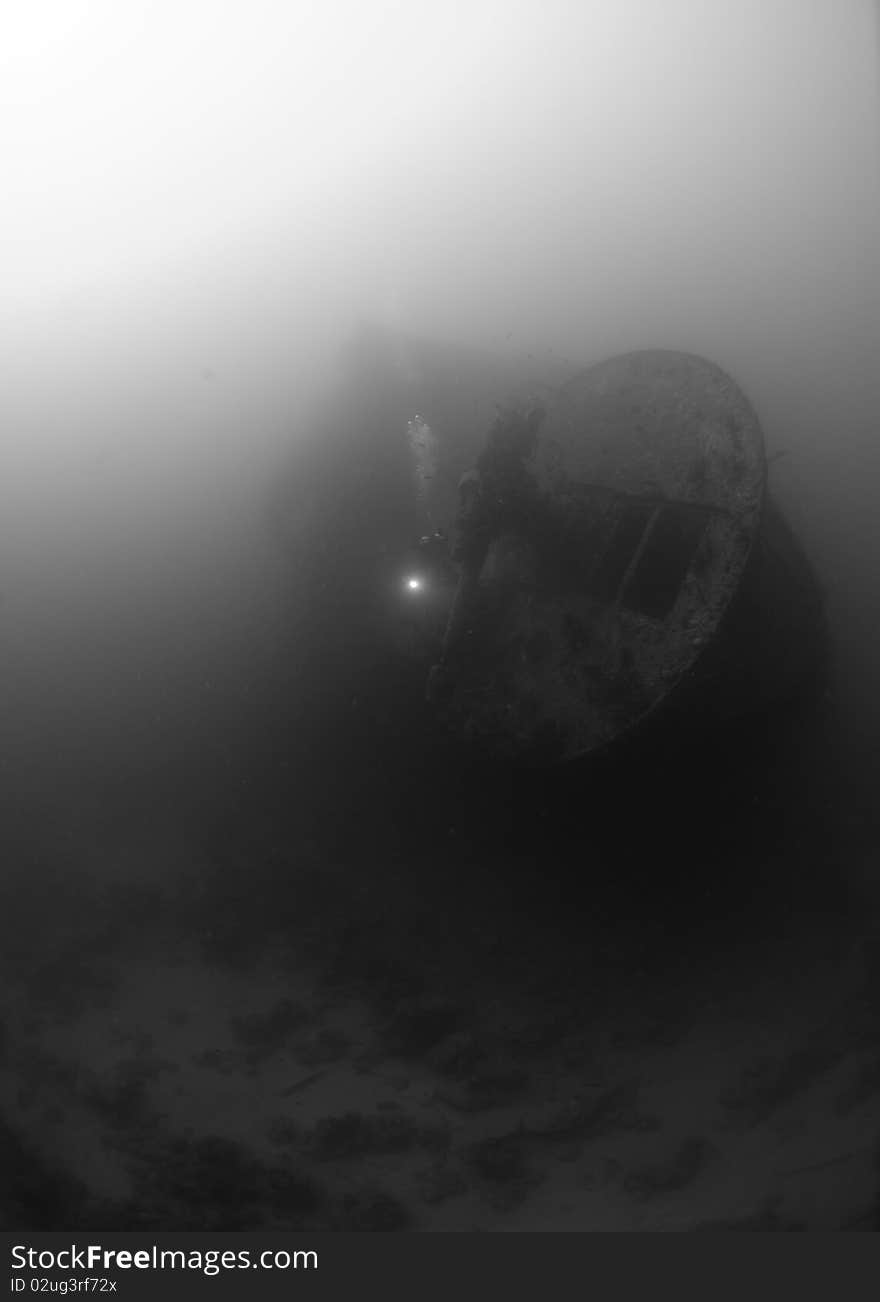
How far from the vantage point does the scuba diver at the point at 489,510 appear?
354 cm

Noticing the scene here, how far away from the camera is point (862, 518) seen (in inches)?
175

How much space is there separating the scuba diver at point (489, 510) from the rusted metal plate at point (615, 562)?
0.19ft

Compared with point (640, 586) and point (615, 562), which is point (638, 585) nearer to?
point (640, 586)

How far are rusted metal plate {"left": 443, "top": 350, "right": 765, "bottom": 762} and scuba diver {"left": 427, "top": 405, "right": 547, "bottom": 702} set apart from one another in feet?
0.19

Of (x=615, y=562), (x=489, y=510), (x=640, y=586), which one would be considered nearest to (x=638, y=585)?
(x=640, y=586)

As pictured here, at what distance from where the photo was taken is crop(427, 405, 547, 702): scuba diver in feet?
11.6

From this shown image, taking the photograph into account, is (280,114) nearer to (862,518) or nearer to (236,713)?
(236,713)

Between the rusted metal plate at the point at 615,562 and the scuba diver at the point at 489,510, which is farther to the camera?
the scuba diver at the point at 489,510

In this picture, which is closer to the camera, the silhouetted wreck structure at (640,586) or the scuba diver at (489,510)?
the silhouetted wreck structure at (640,586)

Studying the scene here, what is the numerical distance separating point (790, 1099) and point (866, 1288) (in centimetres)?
75

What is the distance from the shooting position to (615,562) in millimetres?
3301

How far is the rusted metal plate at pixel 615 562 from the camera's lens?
299 centimetres

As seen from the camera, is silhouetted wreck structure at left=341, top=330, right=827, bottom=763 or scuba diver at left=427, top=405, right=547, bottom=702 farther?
scuba diver at left=427, top=405, right=547, bottom=702

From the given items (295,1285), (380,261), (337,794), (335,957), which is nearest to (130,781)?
(337,794)
